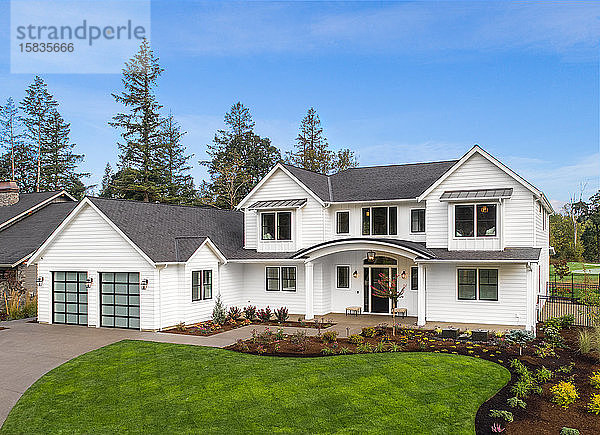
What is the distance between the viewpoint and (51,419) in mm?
10109

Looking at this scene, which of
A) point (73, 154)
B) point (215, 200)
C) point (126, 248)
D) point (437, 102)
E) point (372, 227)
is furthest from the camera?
point (73, 154)

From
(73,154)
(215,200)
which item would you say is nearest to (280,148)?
(215,200)

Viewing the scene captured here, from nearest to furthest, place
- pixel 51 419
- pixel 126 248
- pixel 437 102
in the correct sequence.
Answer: pixel 51 419 → pixel 126 248 → pixel 437 102

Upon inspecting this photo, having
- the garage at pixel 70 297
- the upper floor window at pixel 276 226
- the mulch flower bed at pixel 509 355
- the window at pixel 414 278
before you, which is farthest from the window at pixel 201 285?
the window at pixel 414 278

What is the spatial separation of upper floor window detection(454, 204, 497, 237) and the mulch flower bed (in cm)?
406

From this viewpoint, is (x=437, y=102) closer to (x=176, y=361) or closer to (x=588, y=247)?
(x=176, y=361)

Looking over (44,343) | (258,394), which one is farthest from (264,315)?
(258,394)

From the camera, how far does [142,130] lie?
149 feet

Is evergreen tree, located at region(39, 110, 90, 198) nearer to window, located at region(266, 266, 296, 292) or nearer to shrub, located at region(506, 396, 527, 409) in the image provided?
window, located at region(266, 266, 296, 292)

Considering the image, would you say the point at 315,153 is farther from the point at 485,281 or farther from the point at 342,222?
the point at 485,281

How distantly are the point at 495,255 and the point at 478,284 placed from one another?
1.48 metres

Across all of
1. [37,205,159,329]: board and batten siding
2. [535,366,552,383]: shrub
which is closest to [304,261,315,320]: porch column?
[37,205,159,329]: board and batten siding

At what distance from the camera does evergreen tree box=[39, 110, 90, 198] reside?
5209cm

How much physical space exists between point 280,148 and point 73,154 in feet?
69.7
